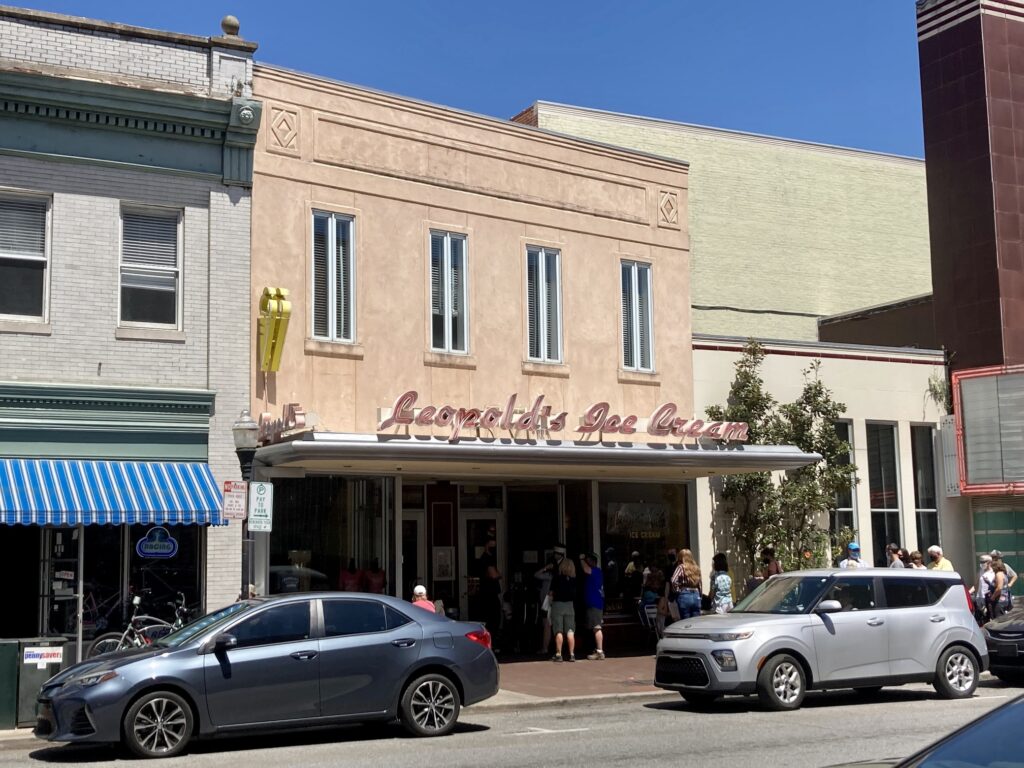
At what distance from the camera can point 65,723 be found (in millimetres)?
11242

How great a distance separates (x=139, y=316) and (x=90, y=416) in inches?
64.8

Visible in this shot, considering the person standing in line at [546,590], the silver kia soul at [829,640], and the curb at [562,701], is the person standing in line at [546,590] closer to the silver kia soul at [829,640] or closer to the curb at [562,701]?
the curb at [562,701]

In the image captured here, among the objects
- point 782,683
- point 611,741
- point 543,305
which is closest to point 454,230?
point 543,305

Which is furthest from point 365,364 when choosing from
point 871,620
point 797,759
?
point 797,759

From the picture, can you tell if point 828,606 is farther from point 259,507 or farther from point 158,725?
point 158,725

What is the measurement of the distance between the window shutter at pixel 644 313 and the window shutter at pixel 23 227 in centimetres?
1026

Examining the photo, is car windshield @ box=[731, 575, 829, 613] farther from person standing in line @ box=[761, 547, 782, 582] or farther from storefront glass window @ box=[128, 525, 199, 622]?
storefront glass window @ box=[128, 525, 199, 622]

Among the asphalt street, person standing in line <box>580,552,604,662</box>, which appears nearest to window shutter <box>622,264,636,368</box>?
person standing in line <box>580,552,604,662</box>

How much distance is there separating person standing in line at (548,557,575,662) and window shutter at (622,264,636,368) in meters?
4.18

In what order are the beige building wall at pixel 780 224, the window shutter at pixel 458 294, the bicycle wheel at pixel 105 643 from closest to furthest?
the bicycle wheel at pixel 105 643, the window shutter at pixel 458 294, the beige building wall at pixel 780 224

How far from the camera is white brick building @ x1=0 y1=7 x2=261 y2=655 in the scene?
16375mm

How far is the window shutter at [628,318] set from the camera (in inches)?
868

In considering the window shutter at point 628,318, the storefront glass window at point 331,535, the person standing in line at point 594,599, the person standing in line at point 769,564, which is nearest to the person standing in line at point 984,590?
the person standing in line at point 769,564

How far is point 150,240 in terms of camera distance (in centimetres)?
1766
